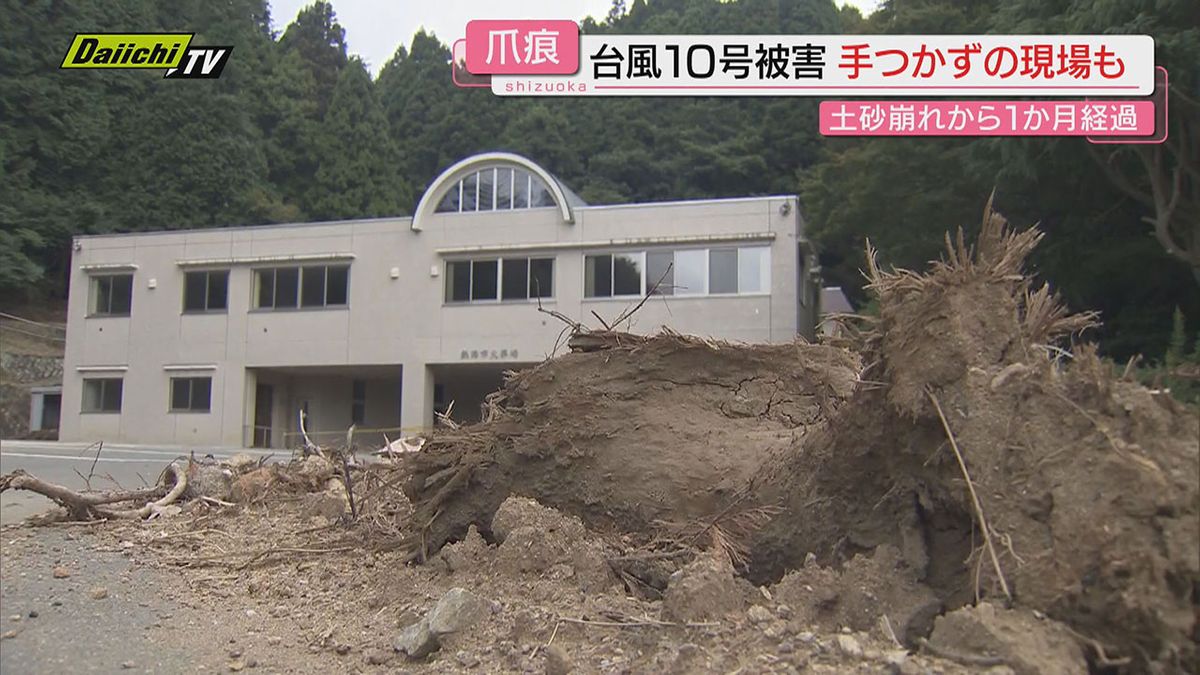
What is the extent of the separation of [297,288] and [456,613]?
23.2 metres

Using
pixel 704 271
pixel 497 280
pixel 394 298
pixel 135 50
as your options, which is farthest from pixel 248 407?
pixel 135 50

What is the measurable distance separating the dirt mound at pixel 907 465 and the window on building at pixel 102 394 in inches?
970

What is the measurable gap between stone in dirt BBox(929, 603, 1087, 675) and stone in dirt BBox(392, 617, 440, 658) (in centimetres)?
242

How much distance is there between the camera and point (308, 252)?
86.2 feet

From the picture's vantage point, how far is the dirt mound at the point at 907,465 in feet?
10.8

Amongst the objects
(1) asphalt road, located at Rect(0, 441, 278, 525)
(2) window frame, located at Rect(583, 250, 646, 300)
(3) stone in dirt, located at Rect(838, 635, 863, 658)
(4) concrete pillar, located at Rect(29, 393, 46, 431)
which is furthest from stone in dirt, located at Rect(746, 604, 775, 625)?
(4) concrete pillar, located at Rect(29, 393, 46, 431)

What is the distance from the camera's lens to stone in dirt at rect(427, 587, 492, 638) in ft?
15.5

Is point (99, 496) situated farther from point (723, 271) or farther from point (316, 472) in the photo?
point (723, 271)

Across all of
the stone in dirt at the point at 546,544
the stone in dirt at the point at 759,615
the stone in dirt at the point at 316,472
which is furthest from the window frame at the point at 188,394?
the stone in dirt at the point at 759,615

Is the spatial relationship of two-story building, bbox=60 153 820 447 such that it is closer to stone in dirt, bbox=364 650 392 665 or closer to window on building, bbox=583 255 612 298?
window on building, bbox=583 255 612 298

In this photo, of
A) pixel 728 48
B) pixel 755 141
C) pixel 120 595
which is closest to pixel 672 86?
pixel 728 48

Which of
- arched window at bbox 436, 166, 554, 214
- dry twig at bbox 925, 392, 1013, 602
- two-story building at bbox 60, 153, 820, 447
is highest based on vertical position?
arched window at bbox 436, 166, 554, 214

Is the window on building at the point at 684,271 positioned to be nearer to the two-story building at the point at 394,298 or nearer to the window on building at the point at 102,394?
the two-story building at the point at 394,298

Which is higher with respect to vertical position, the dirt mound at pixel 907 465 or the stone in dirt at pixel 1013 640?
the dirt mound at pixel 907 465
